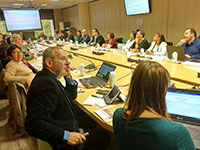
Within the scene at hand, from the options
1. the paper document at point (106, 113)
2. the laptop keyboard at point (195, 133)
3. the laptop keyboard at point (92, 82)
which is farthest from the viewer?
the laptop keyboard at point (92, 82)

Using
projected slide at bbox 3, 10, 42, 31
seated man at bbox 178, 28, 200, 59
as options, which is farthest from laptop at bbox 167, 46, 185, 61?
projected slide at bbox 3, 10, 42, 31

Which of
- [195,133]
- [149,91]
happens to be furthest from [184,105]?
[149,91]

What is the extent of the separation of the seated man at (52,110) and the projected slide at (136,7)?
18.8 ft

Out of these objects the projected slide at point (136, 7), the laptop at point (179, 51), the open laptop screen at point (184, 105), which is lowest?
the open laptop screen at point (184, 105)

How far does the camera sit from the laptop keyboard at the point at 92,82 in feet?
6.85

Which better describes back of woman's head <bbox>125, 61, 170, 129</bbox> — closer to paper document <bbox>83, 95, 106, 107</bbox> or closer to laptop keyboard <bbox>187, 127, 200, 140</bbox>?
laptop keyboard <bbox>187, 127, 200, 140</bbox>

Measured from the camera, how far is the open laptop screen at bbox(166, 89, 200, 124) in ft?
3.75

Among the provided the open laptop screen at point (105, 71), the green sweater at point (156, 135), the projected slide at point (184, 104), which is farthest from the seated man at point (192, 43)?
the green sweater at point (156, 135)

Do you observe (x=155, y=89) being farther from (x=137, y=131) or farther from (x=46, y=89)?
(x=46, y=89)

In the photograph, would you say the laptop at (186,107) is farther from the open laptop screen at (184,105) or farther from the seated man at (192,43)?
the seated man at (192,43)

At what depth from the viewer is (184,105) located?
1.19 m

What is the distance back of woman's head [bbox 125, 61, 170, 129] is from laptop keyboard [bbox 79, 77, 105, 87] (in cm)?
125

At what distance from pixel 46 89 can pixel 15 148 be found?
4.60ft

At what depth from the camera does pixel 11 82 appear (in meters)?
2.13
